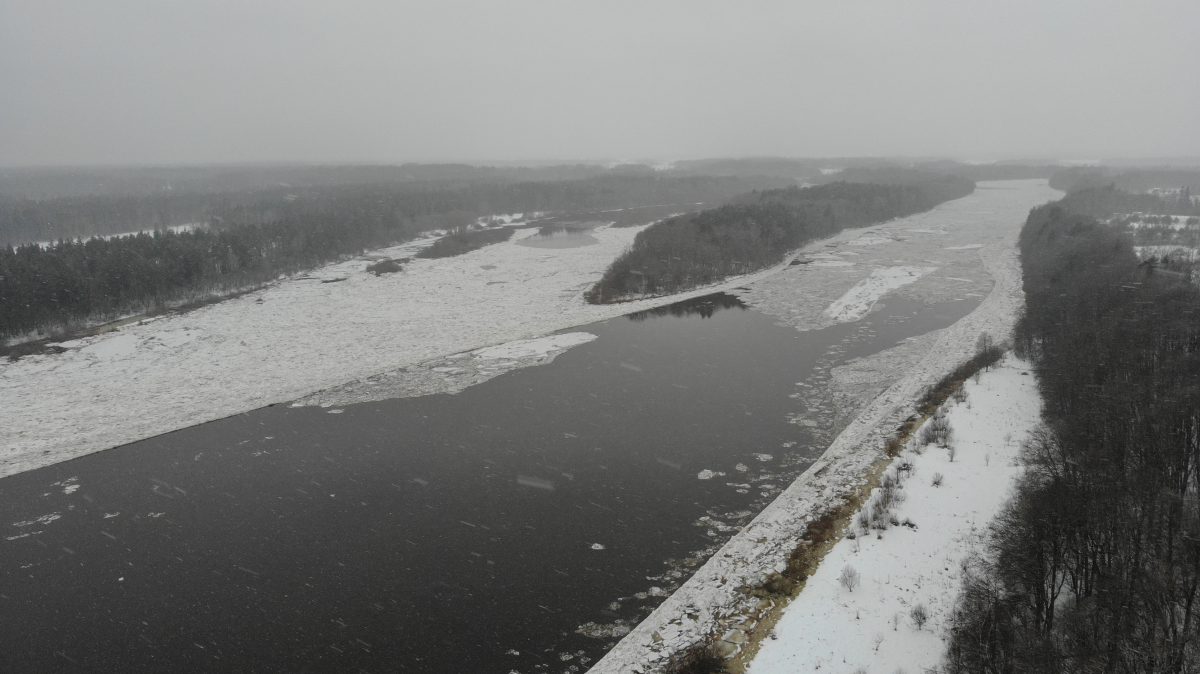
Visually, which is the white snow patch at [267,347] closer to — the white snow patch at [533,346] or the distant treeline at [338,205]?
the white snow patch at [533,346]

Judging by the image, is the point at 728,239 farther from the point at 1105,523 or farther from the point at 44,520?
the point at 44,520

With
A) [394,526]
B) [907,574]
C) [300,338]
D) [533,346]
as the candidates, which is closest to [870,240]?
[533,346]

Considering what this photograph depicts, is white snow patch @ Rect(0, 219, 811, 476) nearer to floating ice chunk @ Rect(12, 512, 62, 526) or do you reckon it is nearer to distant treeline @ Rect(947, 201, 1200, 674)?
floating ice chunk @ Rect(12, 512, 62, 526)

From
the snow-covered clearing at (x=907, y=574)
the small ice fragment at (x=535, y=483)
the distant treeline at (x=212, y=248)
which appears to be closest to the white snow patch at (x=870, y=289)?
the snow-covered clearing at (x=907, y=574)

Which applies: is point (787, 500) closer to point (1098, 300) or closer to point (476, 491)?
point (476, 491)

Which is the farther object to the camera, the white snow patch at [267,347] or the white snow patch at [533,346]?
the white snow patch at [533,346]

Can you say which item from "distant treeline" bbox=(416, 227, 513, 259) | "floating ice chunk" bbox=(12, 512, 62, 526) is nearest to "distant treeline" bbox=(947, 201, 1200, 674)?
"floating ice chunk" bbox=(12, 512, 62, 526)

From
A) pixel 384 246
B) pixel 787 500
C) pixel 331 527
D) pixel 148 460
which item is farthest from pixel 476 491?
pixel 384 246
